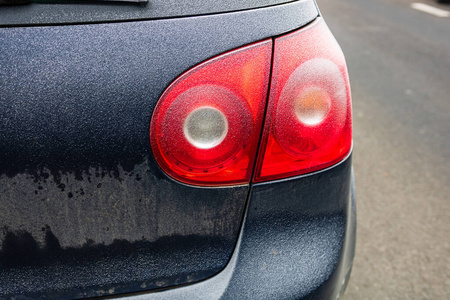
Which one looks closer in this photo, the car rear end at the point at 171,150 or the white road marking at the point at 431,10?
the car rear end at the point at 171,150

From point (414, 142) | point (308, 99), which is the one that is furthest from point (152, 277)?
point (414, 142)

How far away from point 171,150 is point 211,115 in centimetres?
11

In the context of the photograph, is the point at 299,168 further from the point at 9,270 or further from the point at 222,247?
the point at 9,270

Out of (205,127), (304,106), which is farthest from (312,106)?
(205,127)

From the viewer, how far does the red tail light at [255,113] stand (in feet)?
3.00

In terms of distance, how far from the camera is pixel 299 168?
3.36ft

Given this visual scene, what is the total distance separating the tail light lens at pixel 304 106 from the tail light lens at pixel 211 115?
0.03 m

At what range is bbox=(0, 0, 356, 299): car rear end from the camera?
864 mm

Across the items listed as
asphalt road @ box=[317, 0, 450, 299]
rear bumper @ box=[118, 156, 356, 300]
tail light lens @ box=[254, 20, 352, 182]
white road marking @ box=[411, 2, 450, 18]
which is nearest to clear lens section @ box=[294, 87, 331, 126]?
tail light lens @ box=[254, 20, 352, 182]

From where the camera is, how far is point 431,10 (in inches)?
406

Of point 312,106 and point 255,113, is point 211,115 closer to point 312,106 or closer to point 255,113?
point 255,113

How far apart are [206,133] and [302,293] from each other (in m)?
0.43

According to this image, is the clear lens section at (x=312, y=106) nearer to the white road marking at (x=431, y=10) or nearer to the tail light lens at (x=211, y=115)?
the tail light lens at (x=211, y=115)

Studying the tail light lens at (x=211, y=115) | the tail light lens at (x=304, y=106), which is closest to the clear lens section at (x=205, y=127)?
the tail light lens at (x=211, y=115)
